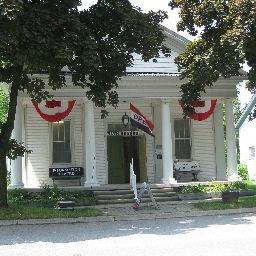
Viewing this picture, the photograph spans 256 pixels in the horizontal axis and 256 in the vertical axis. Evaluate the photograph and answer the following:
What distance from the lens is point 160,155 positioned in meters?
22.7

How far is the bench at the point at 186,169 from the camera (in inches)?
881

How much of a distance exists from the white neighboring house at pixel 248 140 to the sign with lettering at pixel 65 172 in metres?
18.4

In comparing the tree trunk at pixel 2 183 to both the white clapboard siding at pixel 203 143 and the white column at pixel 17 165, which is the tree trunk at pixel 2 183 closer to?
the white column at pixel 17 165

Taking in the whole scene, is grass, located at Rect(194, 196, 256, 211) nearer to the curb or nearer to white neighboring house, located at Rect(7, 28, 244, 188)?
the curb

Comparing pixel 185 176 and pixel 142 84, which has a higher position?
pixel 142 84

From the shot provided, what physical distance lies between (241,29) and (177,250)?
8163 mm

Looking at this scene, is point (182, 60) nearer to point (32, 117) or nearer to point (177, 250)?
point (32, 117)

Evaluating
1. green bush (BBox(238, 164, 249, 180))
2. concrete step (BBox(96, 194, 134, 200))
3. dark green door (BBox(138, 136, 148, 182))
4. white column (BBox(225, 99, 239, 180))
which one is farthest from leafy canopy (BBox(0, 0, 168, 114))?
green bush (BBox(238, 164, 249, 180))

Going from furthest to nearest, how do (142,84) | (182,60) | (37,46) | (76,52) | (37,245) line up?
(142,84)
(182,60)
(76,52)
(37,46)
(37,245)

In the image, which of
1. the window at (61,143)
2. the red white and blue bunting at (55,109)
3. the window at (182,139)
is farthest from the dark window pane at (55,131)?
the window at (182,139)

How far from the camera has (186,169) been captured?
22500mm

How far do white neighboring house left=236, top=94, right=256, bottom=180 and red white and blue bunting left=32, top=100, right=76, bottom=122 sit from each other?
18.9 metres

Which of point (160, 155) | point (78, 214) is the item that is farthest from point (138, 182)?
point (78, 214)

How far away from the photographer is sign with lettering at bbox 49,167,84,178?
838 inches
